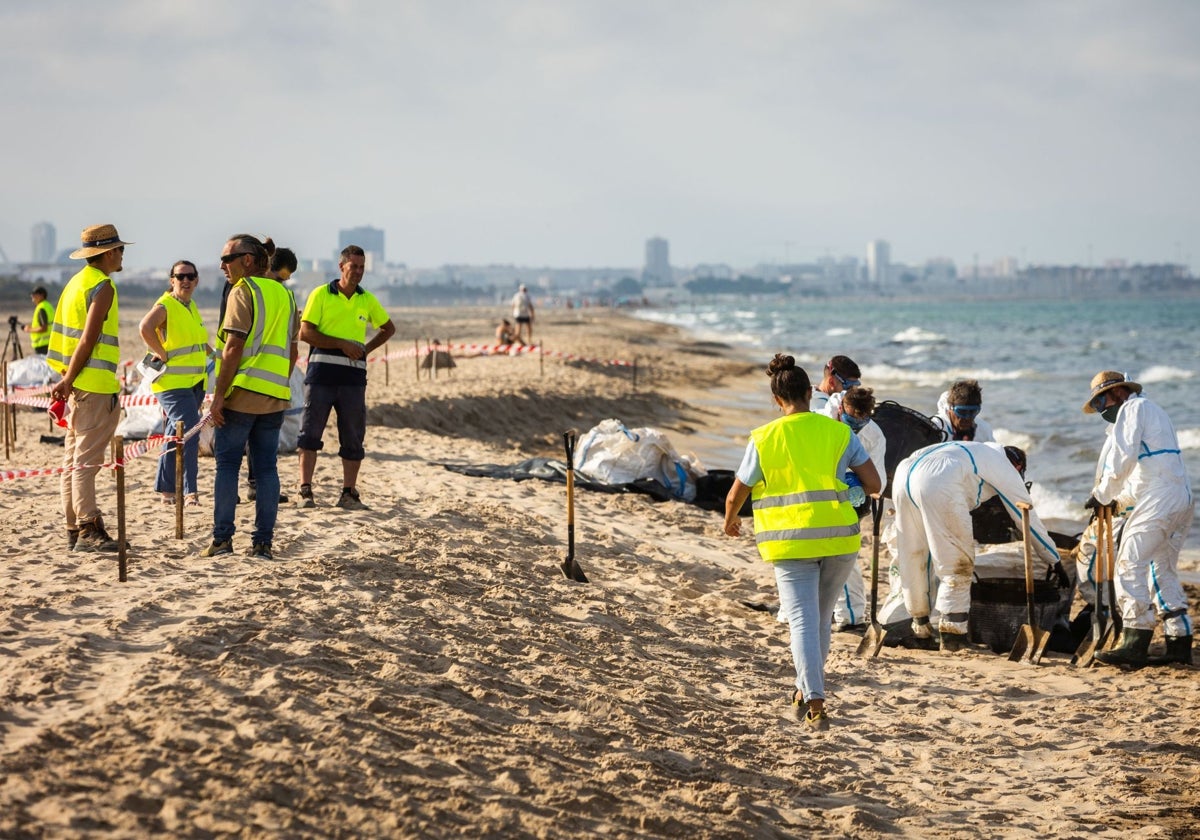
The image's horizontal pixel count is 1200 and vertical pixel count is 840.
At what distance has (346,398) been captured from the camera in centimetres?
920

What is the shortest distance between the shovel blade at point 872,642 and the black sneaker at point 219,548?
12.7 ft

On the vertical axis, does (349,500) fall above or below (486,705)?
above

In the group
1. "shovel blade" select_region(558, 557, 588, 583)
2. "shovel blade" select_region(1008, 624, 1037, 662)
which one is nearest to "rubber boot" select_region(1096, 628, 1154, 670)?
"shovel blade" select_region(1008, 624, 1037, 662)

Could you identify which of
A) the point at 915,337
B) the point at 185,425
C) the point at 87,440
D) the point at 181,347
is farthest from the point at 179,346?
the point at 915,337

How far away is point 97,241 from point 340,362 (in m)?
2.05

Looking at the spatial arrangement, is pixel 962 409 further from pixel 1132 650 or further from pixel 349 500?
pixel 349 500

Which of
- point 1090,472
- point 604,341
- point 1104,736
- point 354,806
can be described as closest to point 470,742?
point 354,806

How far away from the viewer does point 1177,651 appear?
8023 millimetres

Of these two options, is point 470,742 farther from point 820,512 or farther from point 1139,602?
point 1139,602

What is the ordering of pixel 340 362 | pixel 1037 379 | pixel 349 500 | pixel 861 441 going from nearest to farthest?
pixel 861 441
pixel 340 362
pixel 349 500
pixel 1037 379

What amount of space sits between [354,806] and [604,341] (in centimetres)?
4388

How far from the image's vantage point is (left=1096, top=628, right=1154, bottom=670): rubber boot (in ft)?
26.1

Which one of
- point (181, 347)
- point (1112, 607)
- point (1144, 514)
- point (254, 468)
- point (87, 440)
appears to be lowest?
point (1112, 607)

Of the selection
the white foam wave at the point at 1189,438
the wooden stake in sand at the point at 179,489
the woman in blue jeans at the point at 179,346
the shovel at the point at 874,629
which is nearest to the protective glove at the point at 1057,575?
the shovel at the point at 874,629
